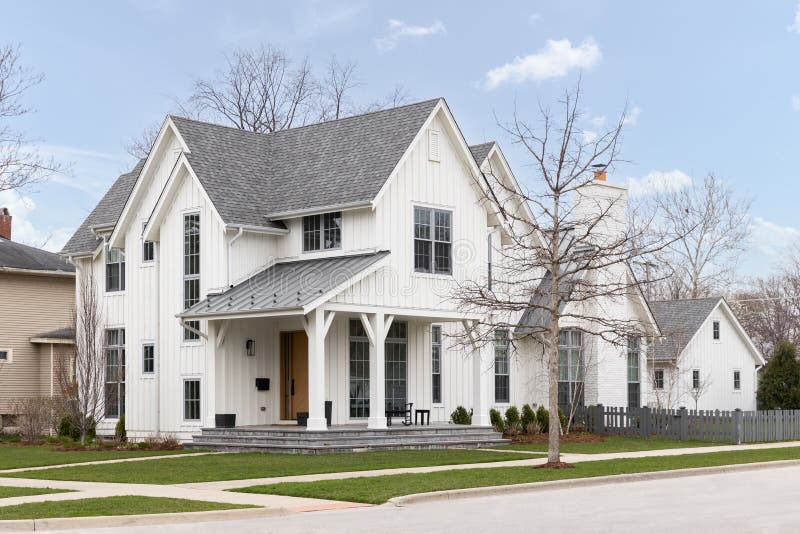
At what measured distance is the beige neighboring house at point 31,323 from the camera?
41.9 m

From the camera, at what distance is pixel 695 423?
111ft

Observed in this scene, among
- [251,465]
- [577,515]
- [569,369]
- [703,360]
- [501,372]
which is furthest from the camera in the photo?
[703,360]

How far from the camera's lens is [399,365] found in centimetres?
3181

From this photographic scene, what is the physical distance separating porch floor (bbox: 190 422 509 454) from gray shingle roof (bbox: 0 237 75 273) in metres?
16.7

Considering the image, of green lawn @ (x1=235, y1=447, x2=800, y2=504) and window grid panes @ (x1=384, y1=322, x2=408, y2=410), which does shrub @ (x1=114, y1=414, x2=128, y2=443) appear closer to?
window grid panes @ (x1=384, y1=322, x2=408, y2=410)

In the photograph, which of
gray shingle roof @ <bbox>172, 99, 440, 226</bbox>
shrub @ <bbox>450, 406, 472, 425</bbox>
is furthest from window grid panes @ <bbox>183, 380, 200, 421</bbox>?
shrub @ <bbox>450, 406, 472, 425</bbox>

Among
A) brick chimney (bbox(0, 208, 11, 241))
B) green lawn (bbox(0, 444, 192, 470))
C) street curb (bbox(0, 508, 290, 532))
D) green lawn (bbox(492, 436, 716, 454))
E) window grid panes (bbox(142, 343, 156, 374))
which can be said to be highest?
brick chimney (bbox(0, 208, 11, 241))

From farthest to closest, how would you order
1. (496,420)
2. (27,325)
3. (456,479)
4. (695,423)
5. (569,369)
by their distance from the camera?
(27,325) < (569,369) < (695,423) < (496,420) < (456,479)

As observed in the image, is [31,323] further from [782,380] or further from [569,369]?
[782,380]

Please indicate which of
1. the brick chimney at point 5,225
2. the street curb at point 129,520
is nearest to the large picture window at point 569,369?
the street curb at point 129,520

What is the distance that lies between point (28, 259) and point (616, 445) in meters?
24.5

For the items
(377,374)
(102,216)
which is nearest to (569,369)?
(377,374)

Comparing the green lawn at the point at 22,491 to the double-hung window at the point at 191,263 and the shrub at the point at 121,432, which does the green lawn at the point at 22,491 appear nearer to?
the double-hung window at the point at 191,263

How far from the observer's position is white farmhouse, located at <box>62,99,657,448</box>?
97.0 feet
